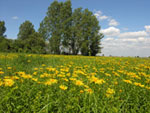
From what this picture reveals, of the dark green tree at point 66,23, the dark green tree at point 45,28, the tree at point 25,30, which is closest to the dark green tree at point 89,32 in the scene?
the dark green tree at point 66,23

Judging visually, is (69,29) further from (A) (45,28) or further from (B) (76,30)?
(A) (45,28)

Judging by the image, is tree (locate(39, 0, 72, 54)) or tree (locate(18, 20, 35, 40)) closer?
tree (locate(39, 0, 72, 54))

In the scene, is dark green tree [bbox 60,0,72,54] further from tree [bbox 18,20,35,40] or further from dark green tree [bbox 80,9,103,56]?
tree [bbox 18,20,35,40]

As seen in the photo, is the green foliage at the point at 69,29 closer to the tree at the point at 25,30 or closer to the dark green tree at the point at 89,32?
the dark green tree at the point at 89,32

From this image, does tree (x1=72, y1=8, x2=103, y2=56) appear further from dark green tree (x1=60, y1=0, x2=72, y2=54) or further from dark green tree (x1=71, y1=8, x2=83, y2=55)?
dark green tree (x1=60, y1=0, x2=72, y2=54)

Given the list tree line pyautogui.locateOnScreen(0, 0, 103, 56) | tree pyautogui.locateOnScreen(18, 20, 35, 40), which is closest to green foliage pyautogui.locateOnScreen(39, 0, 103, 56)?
tree line pyautogui.locateOnScreen(0, 0, 103, 56)

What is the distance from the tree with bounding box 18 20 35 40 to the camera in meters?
35.9

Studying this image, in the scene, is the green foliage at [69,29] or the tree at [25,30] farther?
the tree at [25,30]

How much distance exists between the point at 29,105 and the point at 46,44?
25826 millimetres

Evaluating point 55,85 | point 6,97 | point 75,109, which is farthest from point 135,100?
point 6,97

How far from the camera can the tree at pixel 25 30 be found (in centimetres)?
3588

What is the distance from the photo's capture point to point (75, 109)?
156 cm

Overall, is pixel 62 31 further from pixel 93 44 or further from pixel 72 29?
pixel 93 44

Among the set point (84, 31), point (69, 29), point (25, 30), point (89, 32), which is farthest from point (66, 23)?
point (25, 30)
